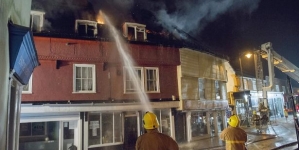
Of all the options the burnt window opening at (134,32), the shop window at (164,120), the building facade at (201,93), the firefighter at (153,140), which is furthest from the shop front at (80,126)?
the firefighter at (153,140)

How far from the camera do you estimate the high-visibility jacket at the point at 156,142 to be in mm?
3514

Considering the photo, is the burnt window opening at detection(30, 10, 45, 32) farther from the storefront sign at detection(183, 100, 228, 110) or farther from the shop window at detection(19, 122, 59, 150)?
the storefront sign at detection(183, 100, 228, 110)

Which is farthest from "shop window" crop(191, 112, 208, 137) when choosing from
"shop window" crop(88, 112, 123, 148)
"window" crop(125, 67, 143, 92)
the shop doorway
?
the shop doorway

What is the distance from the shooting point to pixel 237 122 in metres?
5.66

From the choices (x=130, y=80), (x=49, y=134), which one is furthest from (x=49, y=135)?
(x=130, y=80)

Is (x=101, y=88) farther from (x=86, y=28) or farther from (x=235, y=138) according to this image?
(x=235, y=138)

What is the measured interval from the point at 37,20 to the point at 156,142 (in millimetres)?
12095

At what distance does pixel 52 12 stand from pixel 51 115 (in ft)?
21.8

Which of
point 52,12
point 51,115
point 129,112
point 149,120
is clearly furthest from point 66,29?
point 149,120

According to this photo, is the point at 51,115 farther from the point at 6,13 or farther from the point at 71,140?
the point at 6,13

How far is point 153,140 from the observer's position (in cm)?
358

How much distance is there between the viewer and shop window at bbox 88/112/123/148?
1280 cm

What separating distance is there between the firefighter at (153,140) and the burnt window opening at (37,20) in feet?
36.9

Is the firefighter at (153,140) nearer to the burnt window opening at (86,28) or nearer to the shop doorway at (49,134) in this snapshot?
the shop doorway at (49,134)
